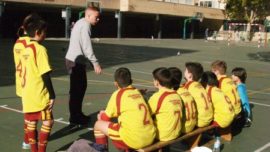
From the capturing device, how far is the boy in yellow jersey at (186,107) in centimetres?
599

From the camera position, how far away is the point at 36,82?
17.6 feet

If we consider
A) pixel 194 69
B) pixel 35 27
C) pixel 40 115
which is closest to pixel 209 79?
pixel 194 69

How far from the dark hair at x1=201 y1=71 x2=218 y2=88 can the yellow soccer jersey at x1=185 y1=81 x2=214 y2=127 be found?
1.65ft

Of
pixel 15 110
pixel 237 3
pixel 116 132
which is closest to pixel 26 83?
pixel 116 132

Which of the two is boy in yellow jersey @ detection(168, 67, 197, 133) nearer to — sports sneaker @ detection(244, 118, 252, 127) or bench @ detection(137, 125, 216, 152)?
bench @ detection(137, 125, 216, 152)

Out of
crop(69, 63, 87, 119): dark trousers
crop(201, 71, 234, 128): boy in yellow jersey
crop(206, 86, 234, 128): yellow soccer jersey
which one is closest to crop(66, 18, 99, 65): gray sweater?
crop(69, 63, 87, 119): dark trousers

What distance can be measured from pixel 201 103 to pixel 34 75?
2585mm

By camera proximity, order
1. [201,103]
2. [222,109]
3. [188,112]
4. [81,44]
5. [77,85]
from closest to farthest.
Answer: [188,112] < [201,103] < [222,109] < [81,44] < [77,85]

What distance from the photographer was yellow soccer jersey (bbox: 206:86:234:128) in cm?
674

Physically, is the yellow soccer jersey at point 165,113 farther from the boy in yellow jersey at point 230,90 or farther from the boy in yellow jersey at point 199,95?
the boy in yellow jersey at point 230,90

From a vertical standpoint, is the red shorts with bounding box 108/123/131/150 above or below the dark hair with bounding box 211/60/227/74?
below

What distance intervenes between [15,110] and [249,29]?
198 ft

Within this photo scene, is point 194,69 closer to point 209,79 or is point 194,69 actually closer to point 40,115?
point 209,79

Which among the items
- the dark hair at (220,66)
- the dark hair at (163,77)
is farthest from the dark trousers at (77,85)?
the dark hair at (220,66)
